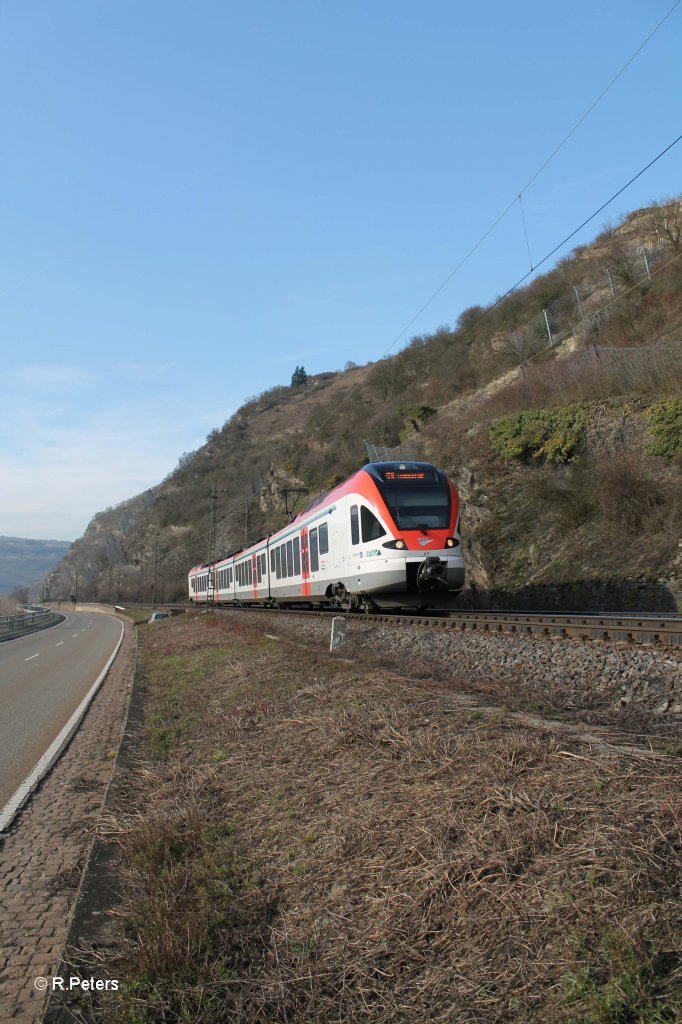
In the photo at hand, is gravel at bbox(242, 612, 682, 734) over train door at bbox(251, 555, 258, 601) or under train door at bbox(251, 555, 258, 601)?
under

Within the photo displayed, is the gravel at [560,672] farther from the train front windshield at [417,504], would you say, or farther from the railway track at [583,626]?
the train front windshield at [417,504]

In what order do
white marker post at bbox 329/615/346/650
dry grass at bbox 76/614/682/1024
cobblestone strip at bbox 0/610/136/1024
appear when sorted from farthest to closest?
white marker post at bbox 329/615/346/650 → cobblestone strip at bbox 0/610/136/1024 → dry grass at bbox 76/614/682/1024

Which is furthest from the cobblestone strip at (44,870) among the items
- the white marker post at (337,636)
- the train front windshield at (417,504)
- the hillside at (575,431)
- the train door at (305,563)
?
the hillside at (575,431)

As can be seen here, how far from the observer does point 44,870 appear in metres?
5.07

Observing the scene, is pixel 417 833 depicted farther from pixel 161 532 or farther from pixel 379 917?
pixel 161 532

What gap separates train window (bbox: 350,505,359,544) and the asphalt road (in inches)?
272

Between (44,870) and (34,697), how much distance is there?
34.7 ft

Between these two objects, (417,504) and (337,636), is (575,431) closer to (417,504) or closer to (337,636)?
(417,504)

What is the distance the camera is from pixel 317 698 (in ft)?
26.4

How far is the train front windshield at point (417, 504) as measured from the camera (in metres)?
16.1

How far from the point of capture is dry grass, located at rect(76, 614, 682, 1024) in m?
2.75

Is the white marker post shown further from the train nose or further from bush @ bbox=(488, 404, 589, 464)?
bush @ bbox=(488, 404, 589, 464)

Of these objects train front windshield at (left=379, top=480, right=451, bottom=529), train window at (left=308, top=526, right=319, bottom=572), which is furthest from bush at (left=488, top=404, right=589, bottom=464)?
train front windshield at (left=379, top=480, right=451, bottom=529)

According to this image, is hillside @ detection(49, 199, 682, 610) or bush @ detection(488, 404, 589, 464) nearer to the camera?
hillside @ detection(49, 199, 682, 610)
